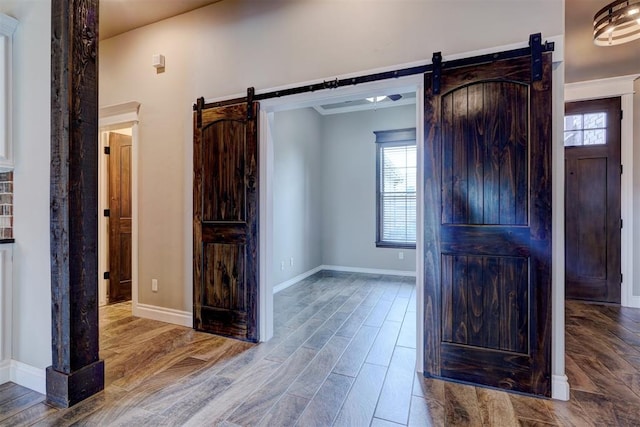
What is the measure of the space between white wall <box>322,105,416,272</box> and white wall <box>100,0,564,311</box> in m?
3.27

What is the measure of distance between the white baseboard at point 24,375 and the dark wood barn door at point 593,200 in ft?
19.2

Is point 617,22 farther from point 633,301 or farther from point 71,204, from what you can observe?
point 71,204

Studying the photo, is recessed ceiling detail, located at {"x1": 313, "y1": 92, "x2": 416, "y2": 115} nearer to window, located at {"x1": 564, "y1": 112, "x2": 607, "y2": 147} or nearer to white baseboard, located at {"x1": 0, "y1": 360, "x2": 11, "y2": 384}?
window, located at {"x1": 564, "y1": 112, "x2": 607, "y2": 147}

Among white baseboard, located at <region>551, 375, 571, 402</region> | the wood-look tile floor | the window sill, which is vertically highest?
the window sill

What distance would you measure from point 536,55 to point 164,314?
4033 millimetres

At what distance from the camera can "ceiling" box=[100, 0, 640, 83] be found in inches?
118

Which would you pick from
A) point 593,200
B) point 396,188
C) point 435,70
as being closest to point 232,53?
point 435,70

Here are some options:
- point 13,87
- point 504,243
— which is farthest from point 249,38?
point 504,243

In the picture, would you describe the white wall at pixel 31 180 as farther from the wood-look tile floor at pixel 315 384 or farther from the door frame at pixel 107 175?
the door frame at pixel 107 175

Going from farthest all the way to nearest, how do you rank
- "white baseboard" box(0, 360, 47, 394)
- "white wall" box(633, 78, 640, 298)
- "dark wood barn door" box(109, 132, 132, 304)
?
1. "dark wood barn door" box(109, 132, 132, 304)
2. "white wall" box(633, 78, 640, 298)
3. "white baseboard" box(0, 360, 47, 394)

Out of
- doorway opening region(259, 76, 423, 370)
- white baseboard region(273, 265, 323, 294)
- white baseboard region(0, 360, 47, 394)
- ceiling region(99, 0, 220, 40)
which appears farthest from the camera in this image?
white baseboard region(273, 265, 323, 294)

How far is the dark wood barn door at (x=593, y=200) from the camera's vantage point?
Result: 13.9 feet

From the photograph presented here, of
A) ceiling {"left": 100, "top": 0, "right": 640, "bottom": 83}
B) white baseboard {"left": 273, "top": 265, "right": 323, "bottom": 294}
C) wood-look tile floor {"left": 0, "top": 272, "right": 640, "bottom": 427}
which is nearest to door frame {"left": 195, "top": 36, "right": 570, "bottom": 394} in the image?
wood-look tile floor {"left": 0, "top": 272, "right": 640, "bottom": 427}

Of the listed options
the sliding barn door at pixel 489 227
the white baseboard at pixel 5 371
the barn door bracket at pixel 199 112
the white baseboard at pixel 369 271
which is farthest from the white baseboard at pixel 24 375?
the white baseboard at pixel 369 271
